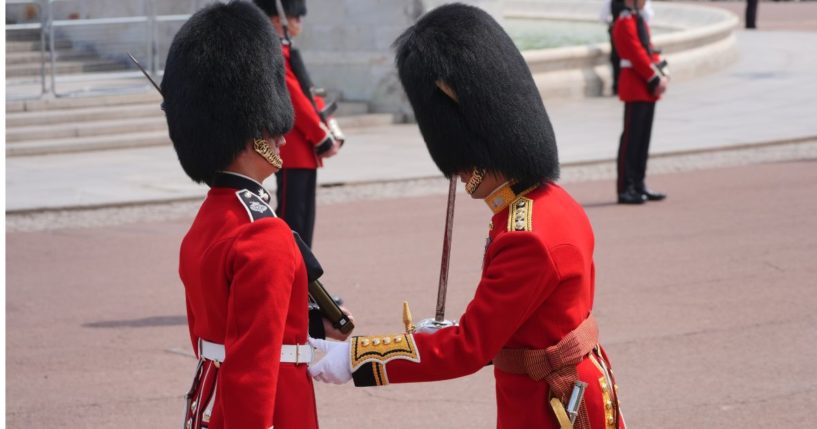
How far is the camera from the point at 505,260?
3139mm

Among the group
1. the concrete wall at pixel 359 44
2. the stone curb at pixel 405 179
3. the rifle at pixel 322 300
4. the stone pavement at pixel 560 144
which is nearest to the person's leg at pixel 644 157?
the stone curb at pixel 405 179

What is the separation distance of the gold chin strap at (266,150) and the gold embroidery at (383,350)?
0.50 meters

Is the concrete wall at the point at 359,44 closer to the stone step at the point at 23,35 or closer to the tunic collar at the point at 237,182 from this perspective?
the stone step at the point at 23,35

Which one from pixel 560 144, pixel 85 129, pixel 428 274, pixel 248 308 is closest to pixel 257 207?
pixel 248 308

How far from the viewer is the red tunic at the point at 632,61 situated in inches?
405

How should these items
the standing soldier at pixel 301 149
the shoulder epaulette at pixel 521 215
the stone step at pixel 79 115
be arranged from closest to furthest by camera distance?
the shoulder epaulette at pixel 521 215 < the standing soldier at pixel 301 149 < the stone step at pixel 79 115

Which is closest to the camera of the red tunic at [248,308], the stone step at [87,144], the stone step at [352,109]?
the red tunic at [248,308]

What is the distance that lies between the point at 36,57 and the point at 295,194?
9.23 meters

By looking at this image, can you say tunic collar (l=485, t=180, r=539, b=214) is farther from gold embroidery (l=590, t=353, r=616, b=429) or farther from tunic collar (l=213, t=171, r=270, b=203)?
tunic collar (l=213, t=171, r=270, b=203)

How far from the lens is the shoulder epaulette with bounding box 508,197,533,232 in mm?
3162

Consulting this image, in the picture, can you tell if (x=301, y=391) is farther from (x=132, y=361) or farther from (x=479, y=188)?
(x=132, y=361)

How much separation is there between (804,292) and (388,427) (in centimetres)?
296

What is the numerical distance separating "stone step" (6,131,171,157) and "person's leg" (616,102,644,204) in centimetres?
544

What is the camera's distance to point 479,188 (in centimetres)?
334
